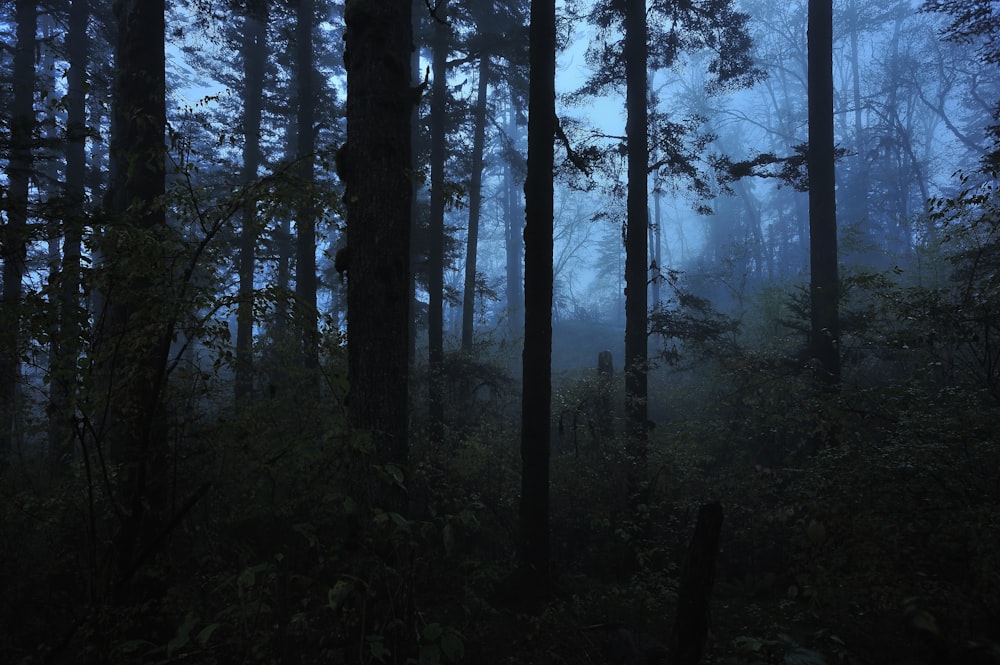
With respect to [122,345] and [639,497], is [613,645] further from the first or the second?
[122,345]

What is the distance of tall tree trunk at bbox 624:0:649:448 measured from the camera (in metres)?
10.8

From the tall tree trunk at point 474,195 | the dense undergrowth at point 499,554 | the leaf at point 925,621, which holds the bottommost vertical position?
the dense undergrowth at point 499,554

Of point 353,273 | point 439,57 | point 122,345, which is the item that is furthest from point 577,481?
point 439,57

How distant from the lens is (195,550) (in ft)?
21.0

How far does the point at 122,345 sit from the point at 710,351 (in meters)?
11.4

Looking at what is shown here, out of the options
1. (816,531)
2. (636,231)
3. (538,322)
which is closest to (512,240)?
(636,231)

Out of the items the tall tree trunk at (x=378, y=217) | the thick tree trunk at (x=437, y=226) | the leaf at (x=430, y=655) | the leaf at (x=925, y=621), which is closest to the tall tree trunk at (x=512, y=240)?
the thick tree trunk at (x=437, y=226)

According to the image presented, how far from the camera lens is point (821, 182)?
38.3 feet

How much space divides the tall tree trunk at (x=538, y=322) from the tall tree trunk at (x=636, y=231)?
3727mm

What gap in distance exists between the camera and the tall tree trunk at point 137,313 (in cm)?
387

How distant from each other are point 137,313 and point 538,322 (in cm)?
468

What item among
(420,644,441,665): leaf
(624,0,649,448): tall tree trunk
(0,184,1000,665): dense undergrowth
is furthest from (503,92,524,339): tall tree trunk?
(420,644,441,665): leaf

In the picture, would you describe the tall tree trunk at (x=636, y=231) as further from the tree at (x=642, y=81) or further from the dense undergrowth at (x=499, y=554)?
the dense undergrowth at (x=499, y=554)

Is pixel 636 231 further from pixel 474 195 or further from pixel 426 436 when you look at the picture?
pixel 474 195
